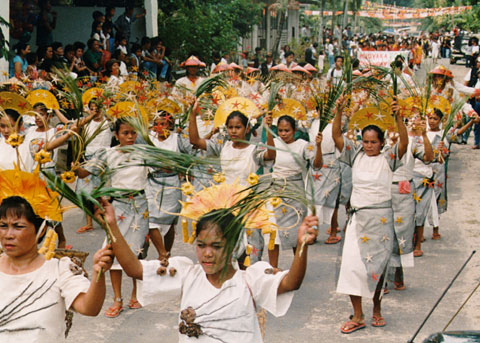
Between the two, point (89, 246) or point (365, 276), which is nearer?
point (365, 276)

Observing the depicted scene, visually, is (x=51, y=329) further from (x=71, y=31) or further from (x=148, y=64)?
(x=71, y=31)

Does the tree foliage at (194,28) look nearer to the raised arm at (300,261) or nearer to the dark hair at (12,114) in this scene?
the dark hair at (12,114)

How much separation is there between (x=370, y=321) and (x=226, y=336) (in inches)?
127

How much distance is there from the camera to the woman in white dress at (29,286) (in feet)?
11.2

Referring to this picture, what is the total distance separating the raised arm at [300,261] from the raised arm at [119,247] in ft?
2.17

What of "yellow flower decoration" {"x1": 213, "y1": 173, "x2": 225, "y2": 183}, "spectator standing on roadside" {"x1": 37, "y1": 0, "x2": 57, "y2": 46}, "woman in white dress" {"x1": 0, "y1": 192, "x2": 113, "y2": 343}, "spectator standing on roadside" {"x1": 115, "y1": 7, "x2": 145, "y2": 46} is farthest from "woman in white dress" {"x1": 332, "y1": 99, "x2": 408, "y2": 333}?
"spectator standing on roadside" {"x1": 115, "y1": 7, "x2": 145, "y2": 46}

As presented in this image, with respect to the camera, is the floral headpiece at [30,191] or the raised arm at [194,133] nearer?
the floral headpiece at [30,191]

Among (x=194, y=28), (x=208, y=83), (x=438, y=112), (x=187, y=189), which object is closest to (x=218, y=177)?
(x=187, y=189)

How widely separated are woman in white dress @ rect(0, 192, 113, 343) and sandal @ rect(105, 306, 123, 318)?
9.55 feet

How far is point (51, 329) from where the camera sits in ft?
11.3

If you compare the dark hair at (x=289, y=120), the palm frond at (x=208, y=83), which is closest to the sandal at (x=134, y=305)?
the palm frond at (x=208, y=83)

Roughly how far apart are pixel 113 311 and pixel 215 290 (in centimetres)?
318

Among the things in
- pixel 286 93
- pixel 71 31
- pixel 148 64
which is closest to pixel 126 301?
pixel 286 93

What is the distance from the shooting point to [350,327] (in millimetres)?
6129
